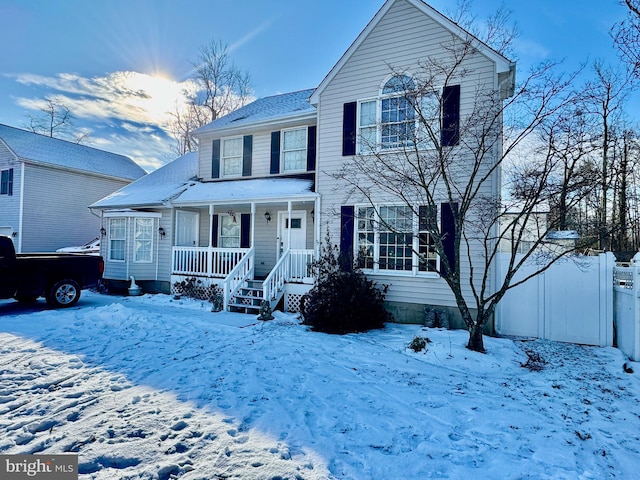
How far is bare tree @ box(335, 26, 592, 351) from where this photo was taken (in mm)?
6188

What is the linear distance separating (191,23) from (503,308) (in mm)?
13255

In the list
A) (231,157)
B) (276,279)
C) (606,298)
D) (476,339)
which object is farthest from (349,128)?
(606,298)

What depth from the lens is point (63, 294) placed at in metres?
9.75

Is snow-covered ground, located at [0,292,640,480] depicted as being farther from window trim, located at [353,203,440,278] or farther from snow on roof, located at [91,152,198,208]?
snow on roof, located at [91,152,198,208]

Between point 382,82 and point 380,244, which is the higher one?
point 382,82

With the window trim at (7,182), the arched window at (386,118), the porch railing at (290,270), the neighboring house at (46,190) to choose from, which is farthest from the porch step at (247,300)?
the window trim at (7,182)

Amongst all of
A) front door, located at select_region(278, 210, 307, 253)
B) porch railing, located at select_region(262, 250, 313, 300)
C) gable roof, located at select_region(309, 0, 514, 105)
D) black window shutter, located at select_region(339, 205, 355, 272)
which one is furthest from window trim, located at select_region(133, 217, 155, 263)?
black window shutter, located at select_region(339, 205, 355, 272)

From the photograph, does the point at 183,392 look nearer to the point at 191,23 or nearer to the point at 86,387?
the point at 86,387

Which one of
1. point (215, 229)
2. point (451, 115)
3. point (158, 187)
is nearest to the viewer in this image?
point (451, 115)

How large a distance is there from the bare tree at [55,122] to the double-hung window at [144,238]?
2191 cm

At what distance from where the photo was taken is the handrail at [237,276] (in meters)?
10.1

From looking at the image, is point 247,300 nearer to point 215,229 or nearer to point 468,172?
point 215,229

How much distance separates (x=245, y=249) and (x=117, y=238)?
5826mm

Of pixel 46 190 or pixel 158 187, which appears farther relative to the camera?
pixel 46 190
